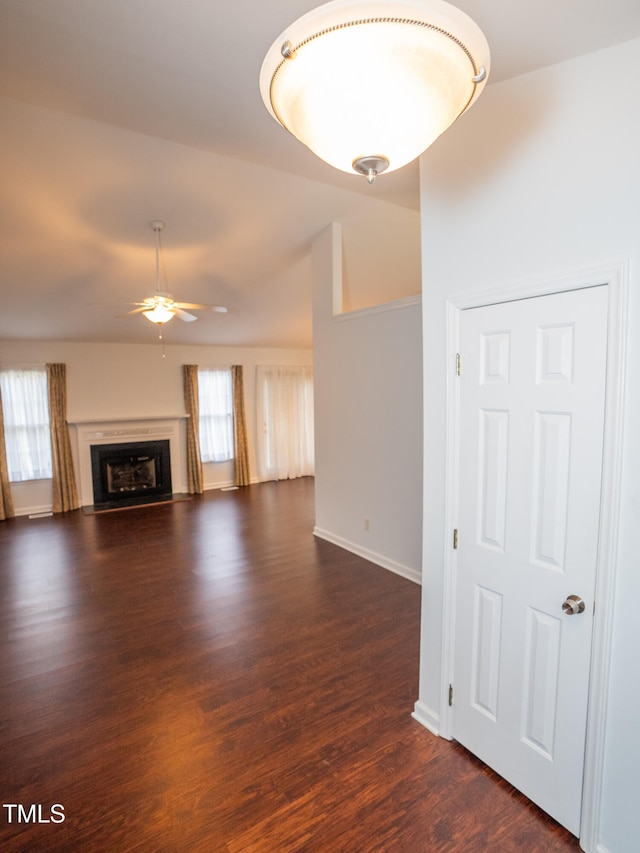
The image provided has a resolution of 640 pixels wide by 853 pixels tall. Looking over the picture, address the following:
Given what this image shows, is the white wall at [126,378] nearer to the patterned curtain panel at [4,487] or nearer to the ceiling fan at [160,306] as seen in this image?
the patterned curtain panel at [4,487]

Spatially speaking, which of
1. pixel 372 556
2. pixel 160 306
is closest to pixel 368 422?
pixel 372 556

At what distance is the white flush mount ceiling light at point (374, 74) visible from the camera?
775mm

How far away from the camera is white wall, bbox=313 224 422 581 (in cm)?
394

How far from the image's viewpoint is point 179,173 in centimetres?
357

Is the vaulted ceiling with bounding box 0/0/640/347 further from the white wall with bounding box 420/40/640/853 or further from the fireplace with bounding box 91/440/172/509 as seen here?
the fireplace with bounding box 91/440/172/509

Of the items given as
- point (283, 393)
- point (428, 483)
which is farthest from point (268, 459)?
point (428, 483)

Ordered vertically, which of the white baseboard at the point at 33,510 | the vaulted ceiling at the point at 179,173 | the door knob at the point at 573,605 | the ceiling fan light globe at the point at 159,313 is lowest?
the white baseboard at the point at 33,510

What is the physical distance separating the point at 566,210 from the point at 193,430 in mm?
7047

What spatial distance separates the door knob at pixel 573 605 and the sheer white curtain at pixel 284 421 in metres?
7.30

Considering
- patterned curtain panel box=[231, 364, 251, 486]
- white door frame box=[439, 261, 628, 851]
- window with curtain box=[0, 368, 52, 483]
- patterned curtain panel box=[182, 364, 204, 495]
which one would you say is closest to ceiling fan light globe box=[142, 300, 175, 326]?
white door frame box=[439, 261, 628, 851]

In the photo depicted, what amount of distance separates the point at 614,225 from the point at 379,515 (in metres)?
3.34

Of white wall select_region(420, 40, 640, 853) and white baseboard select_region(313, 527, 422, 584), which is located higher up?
white wall select_region(420, 40, 640, 853)

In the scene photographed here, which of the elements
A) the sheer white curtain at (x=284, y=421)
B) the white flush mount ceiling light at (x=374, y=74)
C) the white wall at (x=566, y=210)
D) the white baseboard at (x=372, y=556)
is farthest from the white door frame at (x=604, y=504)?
the sheer white curtain at (x=284, y=421)

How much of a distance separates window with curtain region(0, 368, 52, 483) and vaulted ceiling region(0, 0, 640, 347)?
2.11 feet
